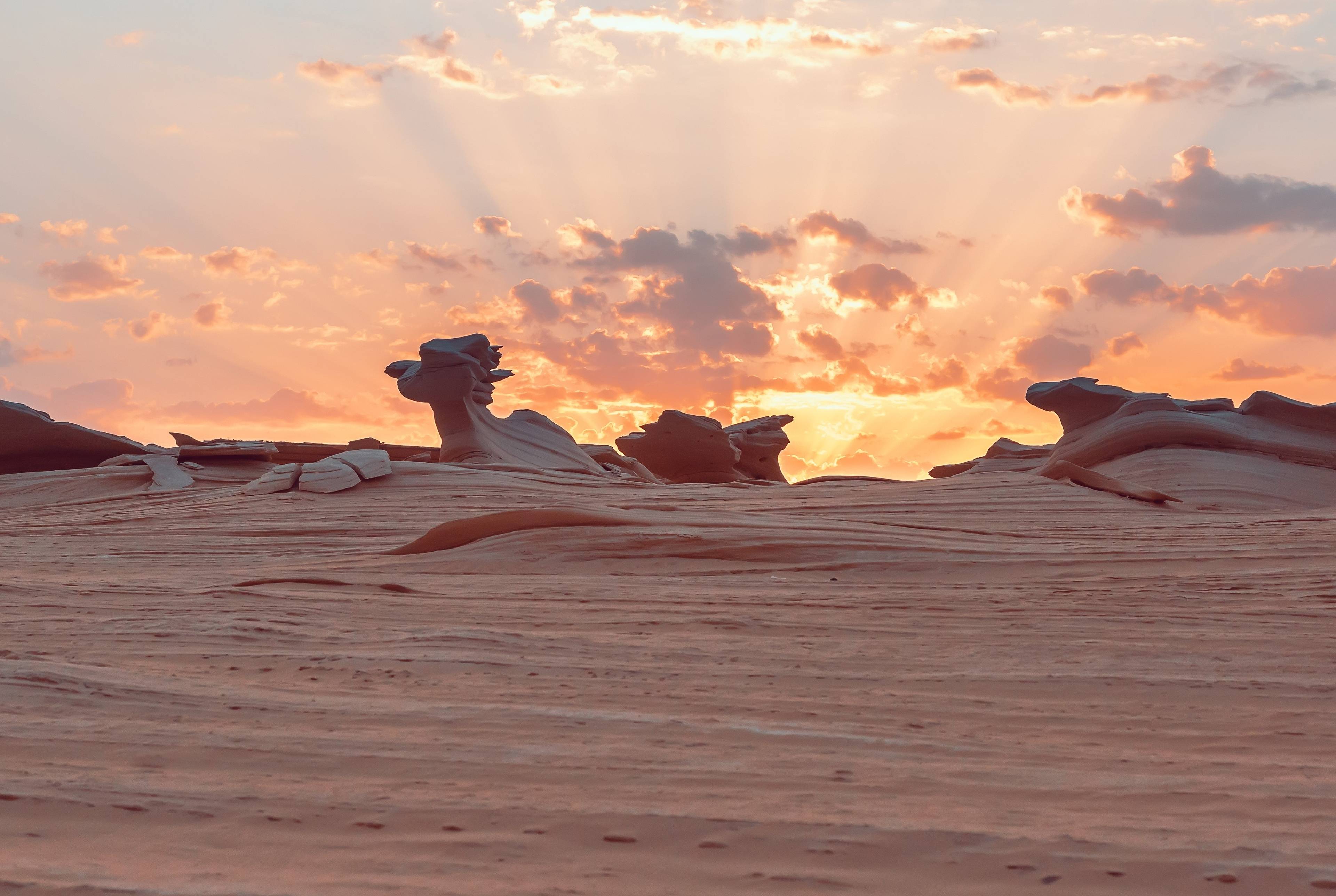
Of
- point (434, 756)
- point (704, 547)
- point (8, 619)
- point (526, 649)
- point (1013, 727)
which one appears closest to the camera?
point (434, 756)

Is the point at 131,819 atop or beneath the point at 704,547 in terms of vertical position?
beneath

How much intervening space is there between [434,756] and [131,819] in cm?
47

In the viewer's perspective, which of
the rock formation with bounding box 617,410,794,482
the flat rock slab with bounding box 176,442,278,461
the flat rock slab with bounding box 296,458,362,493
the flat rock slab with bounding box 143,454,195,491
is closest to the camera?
the flat rock slab with bounding box 296,458,362,493

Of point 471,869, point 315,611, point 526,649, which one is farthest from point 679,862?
point 315,611

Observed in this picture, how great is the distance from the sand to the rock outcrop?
776 cm

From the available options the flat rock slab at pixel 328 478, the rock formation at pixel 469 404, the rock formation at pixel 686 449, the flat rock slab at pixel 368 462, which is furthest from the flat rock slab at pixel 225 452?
the rock formation at pixel 686 449

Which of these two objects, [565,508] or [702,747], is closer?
[702,747]

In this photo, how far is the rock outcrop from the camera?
1177 cm

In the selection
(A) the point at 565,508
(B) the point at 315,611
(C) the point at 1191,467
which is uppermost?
(C) the point at 1191,467

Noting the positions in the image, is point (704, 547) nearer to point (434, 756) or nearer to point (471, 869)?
point (434, 756)

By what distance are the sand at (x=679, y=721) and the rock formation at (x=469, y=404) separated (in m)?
6.24

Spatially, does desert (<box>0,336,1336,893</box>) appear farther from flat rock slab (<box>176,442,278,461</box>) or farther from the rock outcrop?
the rock outcrop

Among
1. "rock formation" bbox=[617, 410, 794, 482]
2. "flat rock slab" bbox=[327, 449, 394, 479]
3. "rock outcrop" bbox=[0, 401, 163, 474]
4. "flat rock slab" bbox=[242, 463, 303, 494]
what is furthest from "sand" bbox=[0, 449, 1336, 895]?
"rock formation" bbox=[617, 410, 794, 482]

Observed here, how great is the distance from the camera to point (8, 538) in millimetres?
6531
